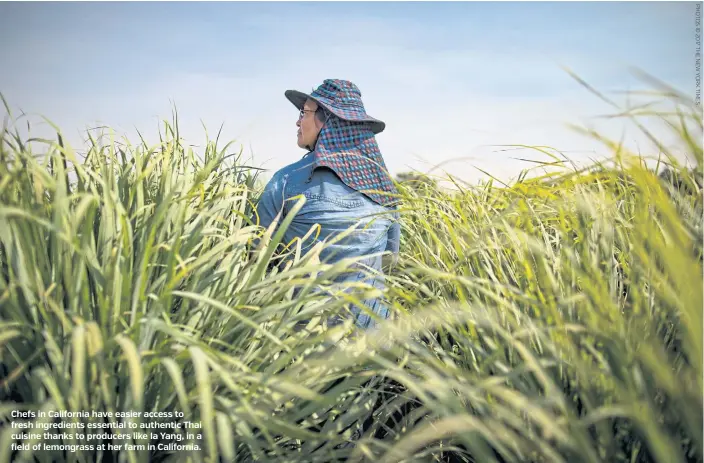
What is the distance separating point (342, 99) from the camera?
250cm

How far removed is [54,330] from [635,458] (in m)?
1.15

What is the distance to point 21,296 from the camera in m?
1.13

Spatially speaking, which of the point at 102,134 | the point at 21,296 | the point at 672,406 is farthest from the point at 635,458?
the point at 102,134

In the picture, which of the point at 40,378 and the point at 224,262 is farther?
the point at 224,262

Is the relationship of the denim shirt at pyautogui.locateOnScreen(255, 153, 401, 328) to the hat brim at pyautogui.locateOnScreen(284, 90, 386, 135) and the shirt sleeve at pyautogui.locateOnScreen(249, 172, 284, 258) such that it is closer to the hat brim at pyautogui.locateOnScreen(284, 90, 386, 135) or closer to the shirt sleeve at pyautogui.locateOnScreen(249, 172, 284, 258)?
the shirt sleeve at pyautogui.locateOnScreen(249, 172, 284, 258)

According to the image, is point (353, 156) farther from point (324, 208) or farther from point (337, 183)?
point (324, 208)

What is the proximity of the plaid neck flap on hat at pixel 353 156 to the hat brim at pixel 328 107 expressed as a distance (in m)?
0.05

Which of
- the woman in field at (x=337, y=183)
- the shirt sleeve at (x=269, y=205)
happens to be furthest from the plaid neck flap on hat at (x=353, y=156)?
the shirt sleeve at (x=269, y=205)

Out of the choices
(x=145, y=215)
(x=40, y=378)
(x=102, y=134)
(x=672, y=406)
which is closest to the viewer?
(x=672, y=406)

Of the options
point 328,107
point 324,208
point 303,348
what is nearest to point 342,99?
point 328,107

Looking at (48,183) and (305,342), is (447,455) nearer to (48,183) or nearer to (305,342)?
(305,342)

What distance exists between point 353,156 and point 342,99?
1.00 ft

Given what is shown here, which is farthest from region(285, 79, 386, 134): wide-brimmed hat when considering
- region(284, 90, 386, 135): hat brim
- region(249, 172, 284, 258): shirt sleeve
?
region(249, 172, 284, 258): shirt sleeve

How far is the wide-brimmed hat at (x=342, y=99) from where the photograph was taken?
243 cm
